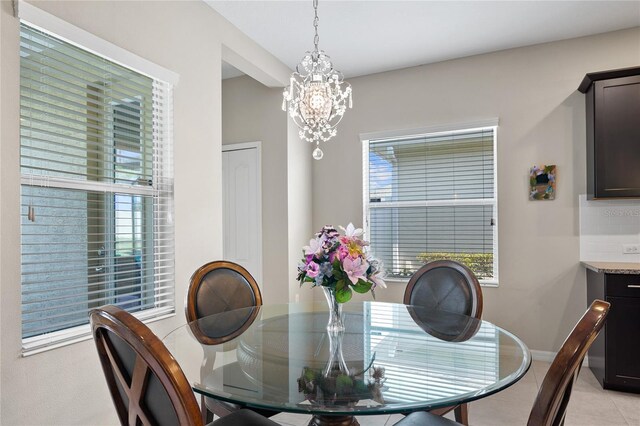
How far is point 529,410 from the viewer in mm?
2508

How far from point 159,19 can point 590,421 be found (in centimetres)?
373

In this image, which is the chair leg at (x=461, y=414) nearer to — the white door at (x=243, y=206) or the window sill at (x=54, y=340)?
the window sill at (x=54, y=340)

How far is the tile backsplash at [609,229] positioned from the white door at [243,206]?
3059mm

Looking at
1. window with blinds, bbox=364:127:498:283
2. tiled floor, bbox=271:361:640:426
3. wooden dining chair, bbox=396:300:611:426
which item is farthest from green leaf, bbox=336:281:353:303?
window with blinds, bbox=364:127:498:283

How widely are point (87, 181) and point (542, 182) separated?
352 centimetres

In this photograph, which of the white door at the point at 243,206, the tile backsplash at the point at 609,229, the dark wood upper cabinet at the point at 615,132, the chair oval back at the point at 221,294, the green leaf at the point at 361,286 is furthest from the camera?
the white door at the point at 243,206

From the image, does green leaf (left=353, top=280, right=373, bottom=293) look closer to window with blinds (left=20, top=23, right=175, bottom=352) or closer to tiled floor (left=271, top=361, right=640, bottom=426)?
tiled floor (left=271, top=361, right=640, bottom=426)

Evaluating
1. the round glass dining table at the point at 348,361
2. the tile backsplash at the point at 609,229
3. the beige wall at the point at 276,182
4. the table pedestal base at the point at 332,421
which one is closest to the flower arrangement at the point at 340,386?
the round glass dining table at the point at 348,361

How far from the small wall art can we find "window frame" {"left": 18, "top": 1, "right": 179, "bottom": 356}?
3.06 meters

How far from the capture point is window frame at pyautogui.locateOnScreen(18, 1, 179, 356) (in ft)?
5.83

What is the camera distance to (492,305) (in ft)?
11.9

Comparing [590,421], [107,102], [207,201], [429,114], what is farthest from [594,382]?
[107,102]

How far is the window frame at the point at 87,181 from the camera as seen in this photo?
178 centimetres

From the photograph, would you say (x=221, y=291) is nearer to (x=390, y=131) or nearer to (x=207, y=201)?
(x=207, y=201)
